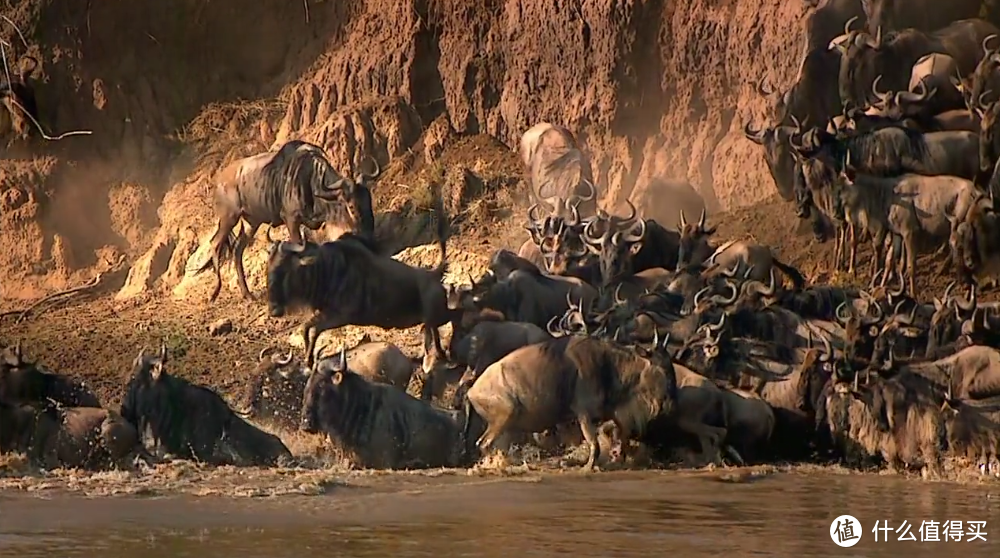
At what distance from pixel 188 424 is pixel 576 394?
8.96ft

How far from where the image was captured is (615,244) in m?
18.8

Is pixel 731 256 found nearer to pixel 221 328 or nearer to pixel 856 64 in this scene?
pixel 856 64

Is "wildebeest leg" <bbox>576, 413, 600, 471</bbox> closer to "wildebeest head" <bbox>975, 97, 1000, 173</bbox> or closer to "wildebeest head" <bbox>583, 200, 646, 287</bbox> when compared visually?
"wildebeest head" <bbox>583, 200, 646, 287</bbox>

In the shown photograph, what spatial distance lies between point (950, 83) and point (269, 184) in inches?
275

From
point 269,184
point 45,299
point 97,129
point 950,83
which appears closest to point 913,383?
point 950,83

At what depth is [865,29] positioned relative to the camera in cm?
2139

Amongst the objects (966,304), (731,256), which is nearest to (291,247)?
(731,256)

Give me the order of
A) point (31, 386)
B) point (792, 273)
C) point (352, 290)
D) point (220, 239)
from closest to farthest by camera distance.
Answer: point (31, 386) < point (352, 290) < point (792, 273) < point (220, 239)

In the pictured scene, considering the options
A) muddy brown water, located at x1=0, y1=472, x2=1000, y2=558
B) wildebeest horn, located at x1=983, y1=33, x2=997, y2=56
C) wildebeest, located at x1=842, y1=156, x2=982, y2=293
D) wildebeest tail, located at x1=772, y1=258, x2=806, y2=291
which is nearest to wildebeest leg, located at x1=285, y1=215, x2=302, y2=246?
wildebeest tail, located at x1=772, y1=258, x2=806, y2=291

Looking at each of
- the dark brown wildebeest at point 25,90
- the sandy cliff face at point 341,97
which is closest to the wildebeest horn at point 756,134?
the sandy cliff face at point 341,97

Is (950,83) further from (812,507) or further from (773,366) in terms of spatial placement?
(812,507)

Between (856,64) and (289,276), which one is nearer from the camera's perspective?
(289,276)

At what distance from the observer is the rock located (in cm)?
1995

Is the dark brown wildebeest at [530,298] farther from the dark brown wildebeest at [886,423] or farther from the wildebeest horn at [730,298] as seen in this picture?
the dark brown wildebeest at [886,423]
